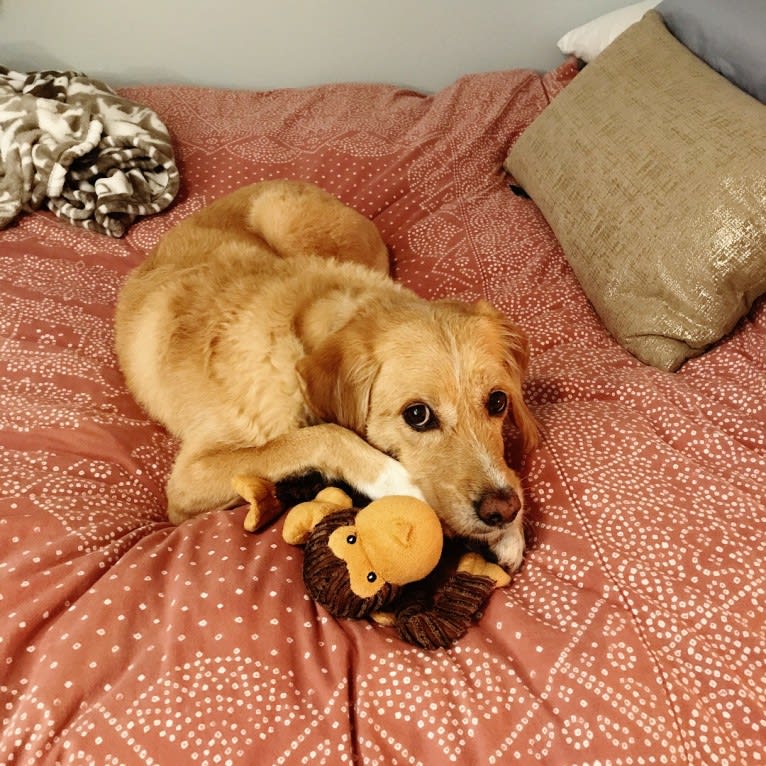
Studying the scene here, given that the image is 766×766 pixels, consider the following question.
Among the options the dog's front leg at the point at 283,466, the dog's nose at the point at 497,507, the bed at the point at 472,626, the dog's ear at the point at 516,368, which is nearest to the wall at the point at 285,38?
the bed at the point at 472,626

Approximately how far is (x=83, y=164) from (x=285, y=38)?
1.36 m

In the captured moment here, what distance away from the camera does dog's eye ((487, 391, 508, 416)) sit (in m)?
1.52

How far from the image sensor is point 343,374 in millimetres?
1524

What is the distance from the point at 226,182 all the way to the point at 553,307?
1539 mm

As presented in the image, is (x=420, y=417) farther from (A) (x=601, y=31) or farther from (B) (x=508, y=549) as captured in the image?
(A) (x=601, y=31)

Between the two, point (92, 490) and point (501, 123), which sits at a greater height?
point (501, 123)

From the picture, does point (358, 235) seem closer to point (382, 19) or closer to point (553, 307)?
point (553, 307)

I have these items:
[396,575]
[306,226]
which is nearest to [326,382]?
[396,575]

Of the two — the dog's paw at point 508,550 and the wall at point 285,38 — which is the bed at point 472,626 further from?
the wall at point 285,38

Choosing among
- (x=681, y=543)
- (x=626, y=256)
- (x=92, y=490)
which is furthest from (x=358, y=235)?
(x=681, y=543)

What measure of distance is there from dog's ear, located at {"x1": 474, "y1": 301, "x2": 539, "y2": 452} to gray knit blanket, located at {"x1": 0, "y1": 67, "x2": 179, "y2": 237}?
70.1 inches

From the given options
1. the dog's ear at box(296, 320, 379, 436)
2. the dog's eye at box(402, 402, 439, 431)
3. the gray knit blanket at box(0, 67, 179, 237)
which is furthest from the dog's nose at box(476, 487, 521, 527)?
the gray knit blanket at box(0, 67, 179, 237)

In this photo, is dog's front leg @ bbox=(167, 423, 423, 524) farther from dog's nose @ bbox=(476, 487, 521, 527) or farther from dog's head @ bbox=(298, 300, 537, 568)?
dog's nose @ bbox=(476, 487, 521, 527)

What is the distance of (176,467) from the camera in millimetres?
1692
